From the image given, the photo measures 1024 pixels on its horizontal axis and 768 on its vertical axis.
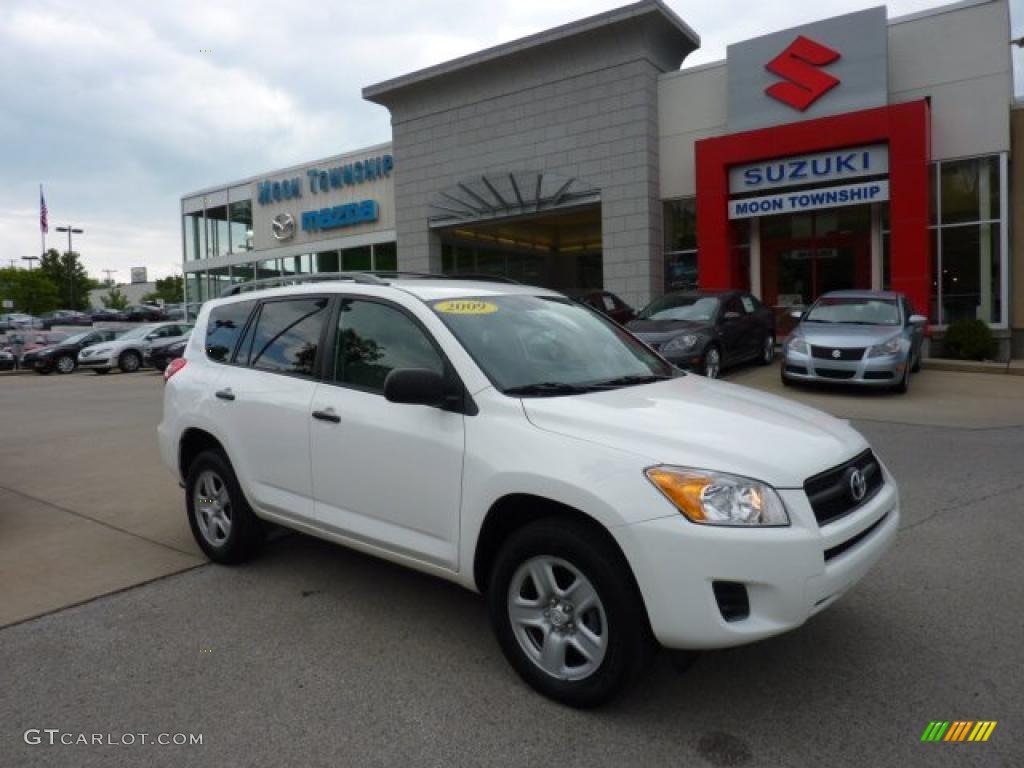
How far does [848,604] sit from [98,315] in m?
57.7

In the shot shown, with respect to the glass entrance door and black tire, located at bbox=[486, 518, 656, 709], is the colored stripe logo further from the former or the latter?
the glass entrance door

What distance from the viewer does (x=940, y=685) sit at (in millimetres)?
3166

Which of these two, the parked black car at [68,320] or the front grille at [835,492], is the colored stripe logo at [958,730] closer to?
the front grille at [835,492]

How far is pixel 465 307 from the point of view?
3920 millimetres

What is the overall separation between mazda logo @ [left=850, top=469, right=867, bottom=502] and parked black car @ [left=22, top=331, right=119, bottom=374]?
26258 millimetres

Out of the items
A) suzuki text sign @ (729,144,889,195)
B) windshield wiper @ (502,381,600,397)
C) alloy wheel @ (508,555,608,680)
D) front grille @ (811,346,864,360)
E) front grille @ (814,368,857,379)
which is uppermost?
suzuki text sign @ (729,144,889,195)

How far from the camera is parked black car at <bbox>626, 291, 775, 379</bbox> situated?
1216 cm

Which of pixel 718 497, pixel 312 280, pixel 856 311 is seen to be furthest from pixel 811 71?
pixel 718 497

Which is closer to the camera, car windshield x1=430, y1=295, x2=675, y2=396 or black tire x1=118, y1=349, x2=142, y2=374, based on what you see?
car windshield x1=430, y1=295, x2=675, y2=396

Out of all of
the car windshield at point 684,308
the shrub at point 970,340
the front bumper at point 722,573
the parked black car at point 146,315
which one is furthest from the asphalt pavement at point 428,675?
the parked black car at point 146,315

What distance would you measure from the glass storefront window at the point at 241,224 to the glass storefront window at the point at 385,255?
768cm

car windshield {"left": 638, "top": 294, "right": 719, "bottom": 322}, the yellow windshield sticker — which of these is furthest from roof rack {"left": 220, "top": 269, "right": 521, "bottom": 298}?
car windshield {"left": 638, "top": 294, "right": 719, "bottom": 322}

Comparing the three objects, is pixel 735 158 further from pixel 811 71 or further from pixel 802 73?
pixel 811 71

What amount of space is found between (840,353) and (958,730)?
9242 millimetres
